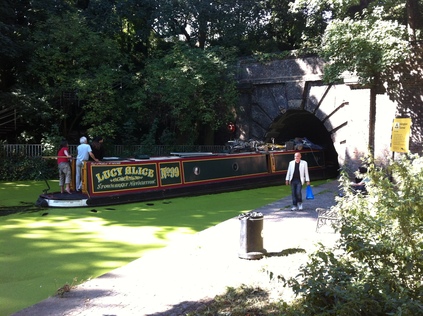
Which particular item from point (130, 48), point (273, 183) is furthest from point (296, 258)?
point (130, 48)

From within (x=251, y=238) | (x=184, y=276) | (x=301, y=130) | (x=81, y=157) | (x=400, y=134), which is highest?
(x=301, y=130)

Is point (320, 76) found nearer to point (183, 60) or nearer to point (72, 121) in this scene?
point (183, 60)

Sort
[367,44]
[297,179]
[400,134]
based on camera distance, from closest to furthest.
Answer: [297,179] < [367,44] < [400,134]

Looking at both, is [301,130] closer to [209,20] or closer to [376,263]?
[209,20]

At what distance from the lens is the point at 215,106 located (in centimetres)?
1770

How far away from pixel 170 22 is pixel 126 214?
10578 mm

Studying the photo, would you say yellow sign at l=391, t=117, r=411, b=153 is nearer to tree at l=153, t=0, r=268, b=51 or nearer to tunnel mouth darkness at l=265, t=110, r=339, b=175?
tunnel mouth darkness at l=265, t=110, r=339, b=175

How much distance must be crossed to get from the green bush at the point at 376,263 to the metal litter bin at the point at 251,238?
6.93 ft

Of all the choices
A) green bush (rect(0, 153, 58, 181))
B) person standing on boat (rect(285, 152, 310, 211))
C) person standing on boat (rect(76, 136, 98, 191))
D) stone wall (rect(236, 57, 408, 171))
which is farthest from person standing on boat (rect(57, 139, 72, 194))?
stone wall (rect(236, 57, 408, 171))

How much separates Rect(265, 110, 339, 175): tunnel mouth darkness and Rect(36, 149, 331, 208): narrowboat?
3.12m

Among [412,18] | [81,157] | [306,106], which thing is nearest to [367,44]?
[412,18]

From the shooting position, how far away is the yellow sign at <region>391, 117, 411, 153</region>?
12.3m

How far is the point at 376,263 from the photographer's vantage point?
3594mm

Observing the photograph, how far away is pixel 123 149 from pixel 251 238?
479 inches
